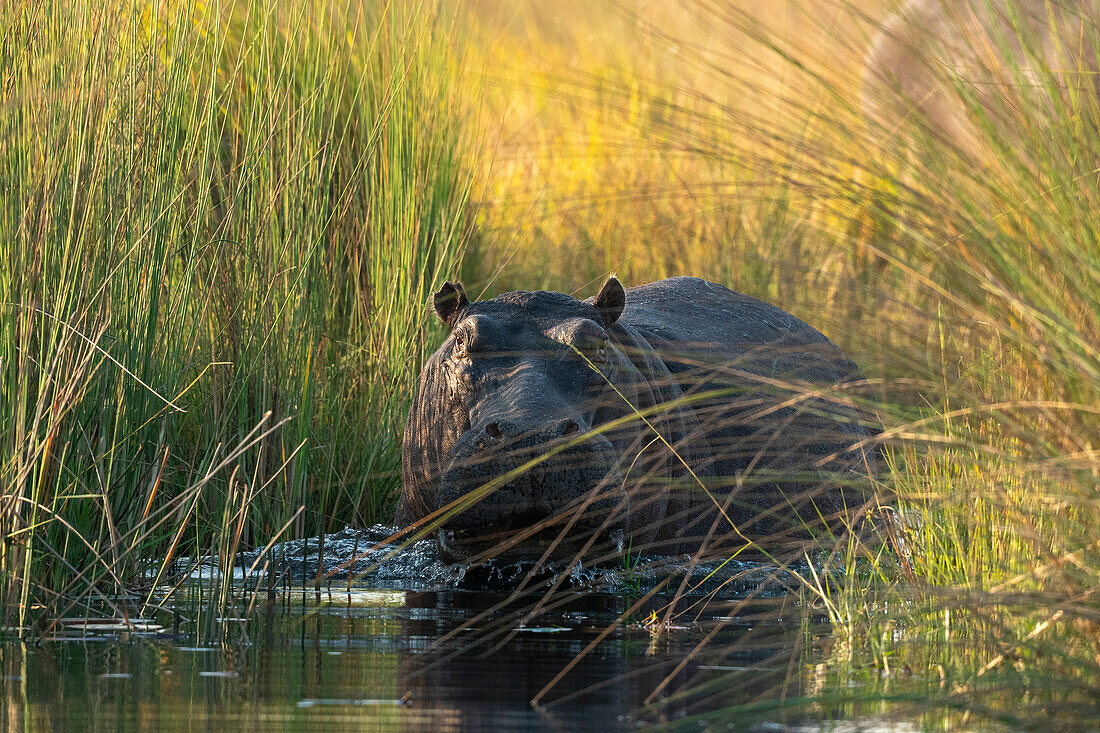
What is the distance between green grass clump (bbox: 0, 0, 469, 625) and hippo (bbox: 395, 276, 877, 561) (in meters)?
0.51

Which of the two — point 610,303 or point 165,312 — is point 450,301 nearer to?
point 610,303

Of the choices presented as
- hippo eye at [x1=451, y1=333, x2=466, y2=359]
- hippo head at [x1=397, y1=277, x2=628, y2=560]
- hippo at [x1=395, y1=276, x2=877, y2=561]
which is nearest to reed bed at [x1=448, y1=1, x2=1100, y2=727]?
hippo at [x1=395, y1=276, x2=877, y2=561]

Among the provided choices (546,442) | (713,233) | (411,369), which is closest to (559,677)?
(546,442)

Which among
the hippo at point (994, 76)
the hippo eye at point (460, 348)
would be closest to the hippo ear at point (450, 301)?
the hippo eye at point (460, 348)

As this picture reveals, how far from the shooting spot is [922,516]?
151 inches

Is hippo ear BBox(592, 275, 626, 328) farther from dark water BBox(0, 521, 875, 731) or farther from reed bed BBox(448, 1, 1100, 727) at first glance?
reed bed BBox(448, 1, 1100, 727)

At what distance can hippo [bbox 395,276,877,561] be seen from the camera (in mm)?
4699

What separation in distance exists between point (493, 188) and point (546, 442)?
6335 millimetres

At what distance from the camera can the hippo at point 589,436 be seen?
470cm

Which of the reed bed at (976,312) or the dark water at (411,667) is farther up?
the reed bed at (976,312)

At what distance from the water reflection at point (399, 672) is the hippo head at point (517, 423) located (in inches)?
17.7

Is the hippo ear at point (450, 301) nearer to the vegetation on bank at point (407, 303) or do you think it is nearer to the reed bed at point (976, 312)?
the vegetation on bank at point (407, 303)

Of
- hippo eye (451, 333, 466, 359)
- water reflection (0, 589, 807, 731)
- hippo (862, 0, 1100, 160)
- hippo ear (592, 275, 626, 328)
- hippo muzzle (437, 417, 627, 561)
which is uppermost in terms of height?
hippo (862, 0, 1100, 160)

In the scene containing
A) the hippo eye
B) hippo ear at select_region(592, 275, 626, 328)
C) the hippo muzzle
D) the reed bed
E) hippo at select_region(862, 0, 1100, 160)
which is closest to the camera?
the reed bed
